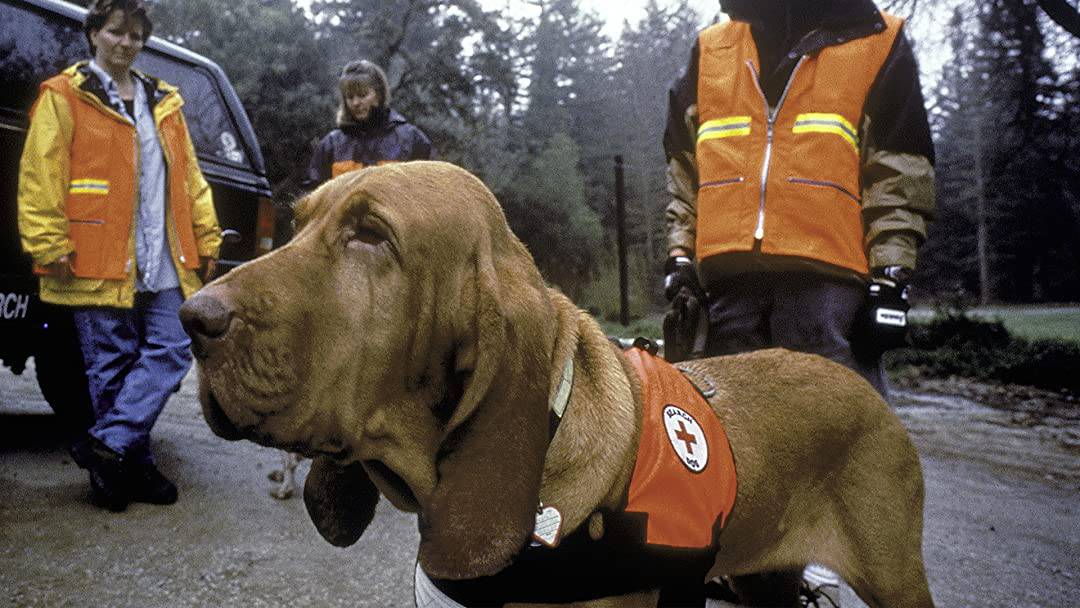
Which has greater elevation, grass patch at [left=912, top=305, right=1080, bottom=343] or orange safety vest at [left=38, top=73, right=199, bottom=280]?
orange safety vest at [left=38, top=73, right=199, bottom=280]

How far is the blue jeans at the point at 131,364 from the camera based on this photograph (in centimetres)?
344

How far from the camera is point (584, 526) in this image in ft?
4.99

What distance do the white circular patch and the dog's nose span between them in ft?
3.06

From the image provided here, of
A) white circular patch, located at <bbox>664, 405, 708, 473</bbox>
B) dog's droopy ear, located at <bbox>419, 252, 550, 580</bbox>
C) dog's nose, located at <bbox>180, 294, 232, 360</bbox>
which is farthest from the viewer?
white circular patch, located at <bbox>664, 405, 708, 473</bbox>

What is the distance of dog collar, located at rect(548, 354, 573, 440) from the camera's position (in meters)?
1.53

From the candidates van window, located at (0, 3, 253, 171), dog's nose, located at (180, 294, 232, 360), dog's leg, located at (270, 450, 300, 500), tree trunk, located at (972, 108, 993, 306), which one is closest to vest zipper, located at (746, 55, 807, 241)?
dog's nose, located at (180, 294, 232, 360)

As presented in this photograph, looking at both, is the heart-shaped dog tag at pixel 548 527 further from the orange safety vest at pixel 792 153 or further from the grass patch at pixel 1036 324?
the grass patch at pixel 1036 324

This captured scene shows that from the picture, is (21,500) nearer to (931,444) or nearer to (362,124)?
(362,124)

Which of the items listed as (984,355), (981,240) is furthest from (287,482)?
(981,240)

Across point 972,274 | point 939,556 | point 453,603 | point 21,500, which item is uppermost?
point 453,603

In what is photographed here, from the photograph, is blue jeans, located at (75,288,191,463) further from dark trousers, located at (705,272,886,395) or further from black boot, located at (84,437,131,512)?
dark trousers, located at (705,272,886,395)

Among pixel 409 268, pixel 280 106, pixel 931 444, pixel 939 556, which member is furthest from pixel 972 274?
pixel 409 268

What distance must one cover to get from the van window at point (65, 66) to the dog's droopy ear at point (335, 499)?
312 centimetres

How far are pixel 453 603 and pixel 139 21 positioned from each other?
10.8 ft
